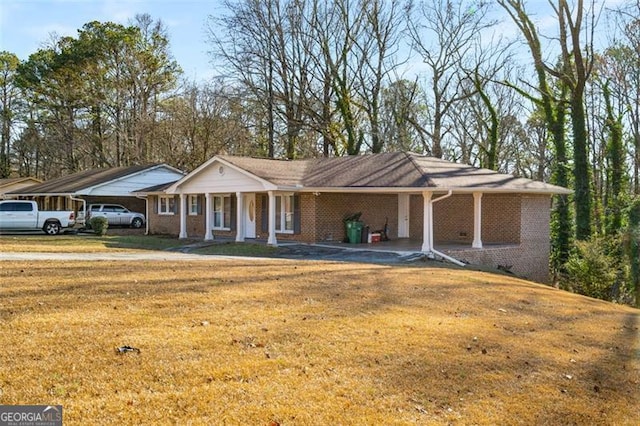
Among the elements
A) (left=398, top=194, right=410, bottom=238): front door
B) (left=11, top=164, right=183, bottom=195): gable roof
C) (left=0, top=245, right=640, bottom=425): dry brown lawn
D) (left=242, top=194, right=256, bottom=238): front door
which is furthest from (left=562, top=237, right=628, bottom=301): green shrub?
(left=11, top=164, right=183, bottom=195): gable roof

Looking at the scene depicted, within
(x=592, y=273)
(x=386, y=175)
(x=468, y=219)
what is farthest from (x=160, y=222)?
(x=592, y=273)

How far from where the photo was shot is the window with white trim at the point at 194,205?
27.8m

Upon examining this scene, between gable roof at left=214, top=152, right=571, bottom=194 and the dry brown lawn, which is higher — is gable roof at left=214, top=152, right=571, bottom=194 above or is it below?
above

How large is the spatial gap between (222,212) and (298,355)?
20.7m

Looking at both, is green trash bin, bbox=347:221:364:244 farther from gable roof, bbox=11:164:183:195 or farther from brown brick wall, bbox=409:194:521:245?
gable roof, bbox=11:164:183:195

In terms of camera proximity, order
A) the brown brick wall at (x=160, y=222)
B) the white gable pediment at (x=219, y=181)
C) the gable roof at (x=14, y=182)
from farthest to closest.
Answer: the gable roof at (x=14, y=182)
the brown brick wall at (x=160, y=222)
the white gable pediment at (x=219, y=181)

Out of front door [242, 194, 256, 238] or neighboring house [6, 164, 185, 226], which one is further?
neighboring house [6, 164, 185, 226]

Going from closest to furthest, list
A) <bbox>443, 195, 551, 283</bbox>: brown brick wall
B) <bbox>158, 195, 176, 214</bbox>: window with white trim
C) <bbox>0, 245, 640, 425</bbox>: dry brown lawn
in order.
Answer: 1. <bbox>0, 245, 640, 425</bbox>: dry brown lawn
2. <bbox>443, 195, 551, 283</bbox>: brown brick wall
3. <bbox>158, 195, 176, 214</bbox>: window with white trim

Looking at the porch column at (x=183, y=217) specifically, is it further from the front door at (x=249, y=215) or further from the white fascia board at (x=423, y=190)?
the white fascia board at (x=423, y=190)

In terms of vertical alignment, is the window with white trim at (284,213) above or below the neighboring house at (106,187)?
below

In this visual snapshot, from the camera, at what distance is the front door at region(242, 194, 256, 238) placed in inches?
985

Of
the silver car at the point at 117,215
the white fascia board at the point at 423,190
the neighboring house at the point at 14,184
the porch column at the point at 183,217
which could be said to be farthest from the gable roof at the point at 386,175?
the neighboring house at the point at 14,184

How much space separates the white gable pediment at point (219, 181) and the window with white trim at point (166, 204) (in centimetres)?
311

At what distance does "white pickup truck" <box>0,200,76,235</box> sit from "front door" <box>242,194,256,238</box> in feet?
31.3
